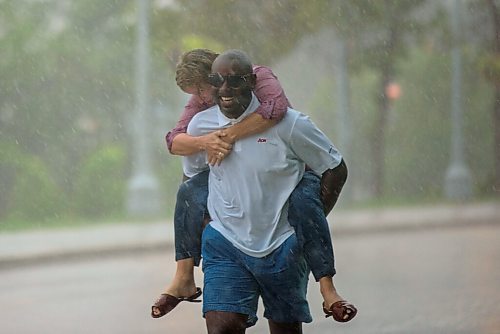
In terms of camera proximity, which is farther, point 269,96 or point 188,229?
point 188,229

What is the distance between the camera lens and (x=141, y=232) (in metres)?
18.1

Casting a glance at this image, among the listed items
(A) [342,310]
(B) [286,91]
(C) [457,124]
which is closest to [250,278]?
(A) [342,310]

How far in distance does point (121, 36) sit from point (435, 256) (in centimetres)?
1151

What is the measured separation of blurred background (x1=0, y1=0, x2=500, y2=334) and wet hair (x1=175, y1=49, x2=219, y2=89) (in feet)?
35.0

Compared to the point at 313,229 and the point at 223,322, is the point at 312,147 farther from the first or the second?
the point at 223,322

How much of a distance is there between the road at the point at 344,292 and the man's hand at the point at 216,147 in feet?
13.2

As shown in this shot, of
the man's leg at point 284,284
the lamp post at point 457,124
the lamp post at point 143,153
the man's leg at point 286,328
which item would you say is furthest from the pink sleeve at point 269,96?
the lamp post at point 457,124

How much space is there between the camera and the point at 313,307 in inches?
388

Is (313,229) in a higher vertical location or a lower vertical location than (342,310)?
higher

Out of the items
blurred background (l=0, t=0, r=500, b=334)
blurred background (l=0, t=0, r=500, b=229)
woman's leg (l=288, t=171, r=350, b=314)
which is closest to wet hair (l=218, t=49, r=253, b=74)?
woman's leg (l=288, t=171, r=350, b=314)

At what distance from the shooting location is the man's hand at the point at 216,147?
147 inches

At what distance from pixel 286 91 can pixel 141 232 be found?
678cm

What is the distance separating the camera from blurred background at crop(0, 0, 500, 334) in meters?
18.9

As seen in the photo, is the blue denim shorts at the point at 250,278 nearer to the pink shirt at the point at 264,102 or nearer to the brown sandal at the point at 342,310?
the brown sandal at the point at 342,310
